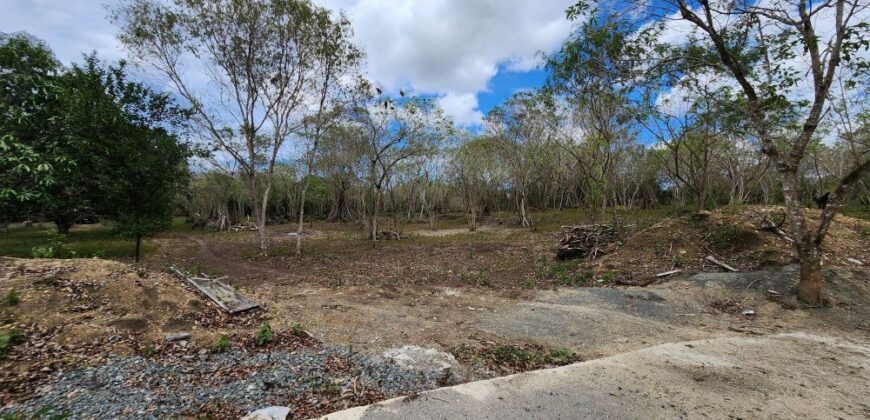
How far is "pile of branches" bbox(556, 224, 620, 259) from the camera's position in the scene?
11564 mm

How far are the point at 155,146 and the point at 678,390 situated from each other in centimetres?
1483

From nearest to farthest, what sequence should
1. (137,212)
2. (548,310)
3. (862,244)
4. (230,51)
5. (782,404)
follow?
(782,404), (548,310), (862,244), (137,212), (230,51)

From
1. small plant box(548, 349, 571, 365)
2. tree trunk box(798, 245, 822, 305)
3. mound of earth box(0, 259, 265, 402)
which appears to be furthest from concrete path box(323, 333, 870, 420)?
mound of earth box(0, 259, 265, 402)

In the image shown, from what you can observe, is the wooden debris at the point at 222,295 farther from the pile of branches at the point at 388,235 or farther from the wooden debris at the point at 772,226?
the pile of branches at the point at 388,235

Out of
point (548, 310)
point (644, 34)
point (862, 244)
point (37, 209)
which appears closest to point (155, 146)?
point (37, 209)

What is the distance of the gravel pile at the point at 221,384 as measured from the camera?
3057 millimetres

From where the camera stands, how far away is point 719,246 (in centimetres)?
906

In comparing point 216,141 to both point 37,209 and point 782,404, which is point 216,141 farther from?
point 782,404

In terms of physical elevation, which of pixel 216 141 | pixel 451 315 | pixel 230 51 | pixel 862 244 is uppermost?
pixel 230 51

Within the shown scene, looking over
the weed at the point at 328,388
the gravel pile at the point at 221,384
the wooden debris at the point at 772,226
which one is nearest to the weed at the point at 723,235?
the wooden debris at the point at 772,226

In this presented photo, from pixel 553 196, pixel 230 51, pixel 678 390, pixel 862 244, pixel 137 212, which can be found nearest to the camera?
pixel 678 390

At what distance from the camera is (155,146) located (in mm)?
11383

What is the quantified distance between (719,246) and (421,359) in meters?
Answer: 9.13

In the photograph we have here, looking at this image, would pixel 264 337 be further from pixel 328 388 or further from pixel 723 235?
pixel 723 235
